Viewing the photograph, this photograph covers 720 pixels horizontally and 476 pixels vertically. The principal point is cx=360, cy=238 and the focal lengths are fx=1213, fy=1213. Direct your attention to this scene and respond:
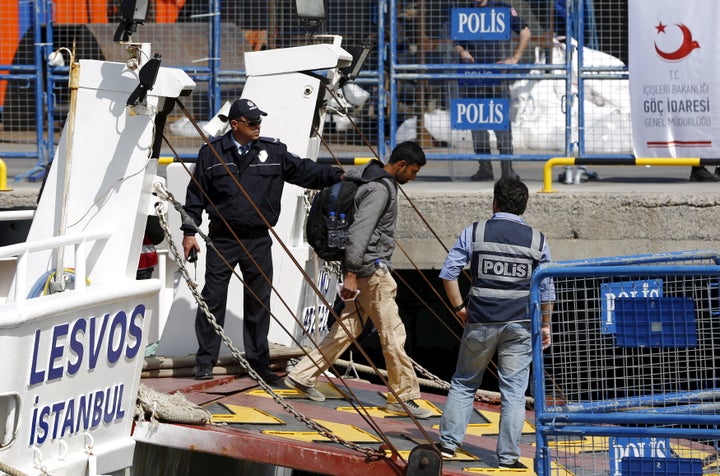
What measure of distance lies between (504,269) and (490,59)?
17.3 ft

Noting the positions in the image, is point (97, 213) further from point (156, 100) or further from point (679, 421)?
point (679, 421)

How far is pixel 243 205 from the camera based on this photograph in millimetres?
7461

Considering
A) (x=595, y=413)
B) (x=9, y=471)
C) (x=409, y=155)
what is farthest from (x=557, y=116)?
(x=9, y=471)

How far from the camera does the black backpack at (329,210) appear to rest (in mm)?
7230

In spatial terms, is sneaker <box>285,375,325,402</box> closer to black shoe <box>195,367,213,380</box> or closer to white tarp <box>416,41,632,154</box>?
black shoe <box>195,367,213,380</box>

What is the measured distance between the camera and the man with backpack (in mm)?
7066

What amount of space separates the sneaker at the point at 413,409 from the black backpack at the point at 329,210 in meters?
1.04

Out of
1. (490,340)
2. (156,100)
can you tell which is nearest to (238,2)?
(156,100)

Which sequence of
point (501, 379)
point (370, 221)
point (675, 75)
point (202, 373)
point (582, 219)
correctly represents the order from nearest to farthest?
1. point (501, 379)
2. point (370, 221)
3. point (202, 373)
4. point (582, 219)
5. point (675, 75)

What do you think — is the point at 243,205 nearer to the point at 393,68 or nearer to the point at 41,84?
the point at 393,68

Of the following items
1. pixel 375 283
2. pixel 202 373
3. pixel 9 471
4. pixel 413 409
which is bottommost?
pixel 413 409

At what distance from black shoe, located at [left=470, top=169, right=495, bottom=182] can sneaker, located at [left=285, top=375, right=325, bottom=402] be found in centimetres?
443

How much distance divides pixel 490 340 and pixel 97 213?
219 centimetres

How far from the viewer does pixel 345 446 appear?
6527 millimetres
